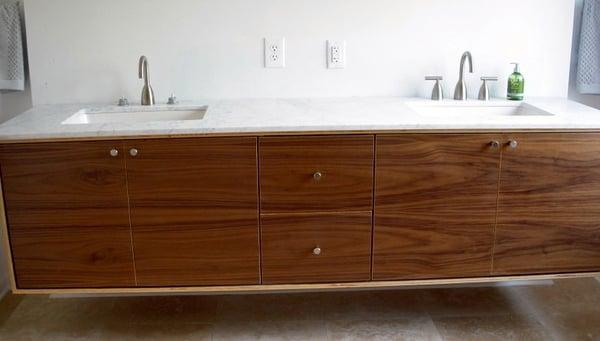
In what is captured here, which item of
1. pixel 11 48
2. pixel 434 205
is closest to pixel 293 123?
pixel 434 205

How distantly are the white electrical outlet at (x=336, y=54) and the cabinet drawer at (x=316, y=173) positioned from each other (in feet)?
1.85

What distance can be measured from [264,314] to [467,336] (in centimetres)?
72

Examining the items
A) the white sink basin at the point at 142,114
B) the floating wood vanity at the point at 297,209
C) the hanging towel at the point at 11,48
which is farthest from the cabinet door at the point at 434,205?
the hanging towel at the point at 11,48

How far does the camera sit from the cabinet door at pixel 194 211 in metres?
1.87

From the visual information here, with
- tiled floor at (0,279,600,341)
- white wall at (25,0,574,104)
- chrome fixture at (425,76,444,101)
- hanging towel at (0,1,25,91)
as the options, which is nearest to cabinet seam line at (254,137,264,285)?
tiled floor at (0,279,600,341)

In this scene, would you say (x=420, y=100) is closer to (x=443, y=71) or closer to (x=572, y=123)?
(x=443, y=71)

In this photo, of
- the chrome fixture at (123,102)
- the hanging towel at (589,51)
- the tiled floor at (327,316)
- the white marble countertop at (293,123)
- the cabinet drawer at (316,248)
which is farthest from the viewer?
the hanging towel at (589,51)

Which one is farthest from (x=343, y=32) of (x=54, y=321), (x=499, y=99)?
(x=54, y=321)

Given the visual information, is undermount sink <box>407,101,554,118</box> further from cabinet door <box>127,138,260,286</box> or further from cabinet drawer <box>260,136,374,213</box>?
cabinet door <box>127,138,260,286</box>

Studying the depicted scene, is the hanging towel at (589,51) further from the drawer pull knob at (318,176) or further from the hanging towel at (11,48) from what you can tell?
the hanging towel at (11,48)

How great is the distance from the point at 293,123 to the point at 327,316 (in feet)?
2.57

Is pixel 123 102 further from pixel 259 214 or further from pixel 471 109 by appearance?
pixel 471 109

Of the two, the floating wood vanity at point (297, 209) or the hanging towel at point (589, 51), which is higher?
the hanging towel at point (589, 51)

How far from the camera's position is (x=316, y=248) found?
Result: 6.48ft
